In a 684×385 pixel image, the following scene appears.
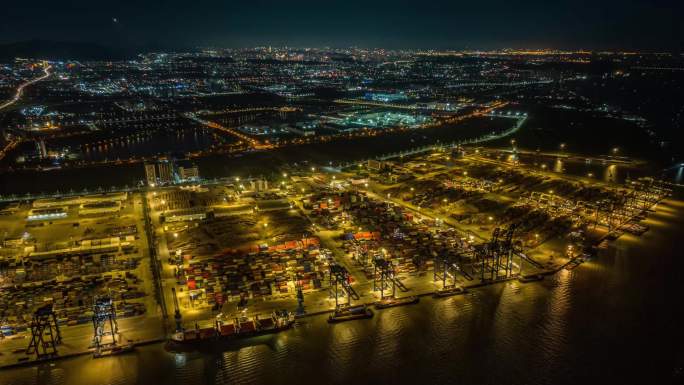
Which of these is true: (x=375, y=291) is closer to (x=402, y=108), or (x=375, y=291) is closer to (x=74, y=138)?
(x=74, y=138)

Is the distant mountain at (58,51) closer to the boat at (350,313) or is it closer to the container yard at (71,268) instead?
the container yard at (71,268)

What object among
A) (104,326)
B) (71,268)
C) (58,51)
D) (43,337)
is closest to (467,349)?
(104,326)

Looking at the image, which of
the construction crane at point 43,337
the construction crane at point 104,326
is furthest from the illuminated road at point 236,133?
the construction crane at point 43,337

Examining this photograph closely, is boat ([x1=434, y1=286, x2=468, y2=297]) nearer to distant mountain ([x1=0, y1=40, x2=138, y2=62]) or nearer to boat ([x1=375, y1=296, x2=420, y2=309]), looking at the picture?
boat ([x1=375, y1=296, x2=420, y2=309])

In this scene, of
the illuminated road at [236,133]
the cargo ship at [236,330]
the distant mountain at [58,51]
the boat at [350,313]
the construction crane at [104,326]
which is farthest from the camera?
the distant mountain at [58,51]

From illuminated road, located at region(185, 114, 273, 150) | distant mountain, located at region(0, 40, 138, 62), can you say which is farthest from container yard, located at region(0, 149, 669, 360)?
distant mountain, located at region(0, 40, 138, 62)

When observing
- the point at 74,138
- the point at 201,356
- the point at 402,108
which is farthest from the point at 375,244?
the point at 402,108

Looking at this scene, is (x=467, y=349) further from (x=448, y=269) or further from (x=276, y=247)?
(x=276, y=247)
